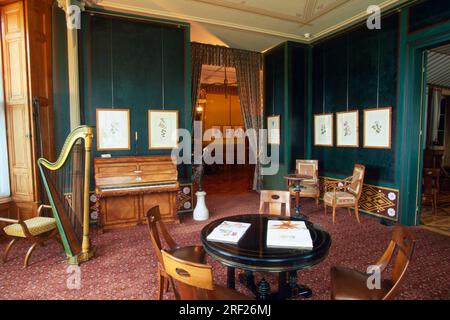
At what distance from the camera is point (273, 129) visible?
680 cm

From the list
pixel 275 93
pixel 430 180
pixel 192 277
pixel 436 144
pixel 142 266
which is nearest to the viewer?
pixel 192 277

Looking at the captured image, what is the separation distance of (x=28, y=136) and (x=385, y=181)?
5.68m

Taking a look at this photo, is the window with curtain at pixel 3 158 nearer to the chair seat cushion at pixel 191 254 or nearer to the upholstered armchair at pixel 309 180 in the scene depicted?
the chair seat cushion at pixel 191 254

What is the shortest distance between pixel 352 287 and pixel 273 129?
5.18m

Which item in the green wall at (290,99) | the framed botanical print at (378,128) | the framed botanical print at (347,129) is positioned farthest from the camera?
the green wall at (290,99)

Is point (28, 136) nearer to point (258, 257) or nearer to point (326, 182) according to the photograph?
point (258, 257)

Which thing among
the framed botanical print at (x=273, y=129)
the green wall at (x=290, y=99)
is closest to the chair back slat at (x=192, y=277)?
the green wall at (x=290, y=99)

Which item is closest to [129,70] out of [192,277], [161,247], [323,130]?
[161,247]

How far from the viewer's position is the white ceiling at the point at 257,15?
450 cm

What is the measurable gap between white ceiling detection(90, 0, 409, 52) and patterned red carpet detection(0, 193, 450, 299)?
365cm

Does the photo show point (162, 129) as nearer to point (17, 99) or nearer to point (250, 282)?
point (17, 99)

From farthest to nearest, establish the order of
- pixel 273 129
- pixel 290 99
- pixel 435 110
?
1. pixel 435 110
2. pixel 273 129
3. pixel 290 99

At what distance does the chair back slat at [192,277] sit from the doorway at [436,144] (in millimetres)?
4435
